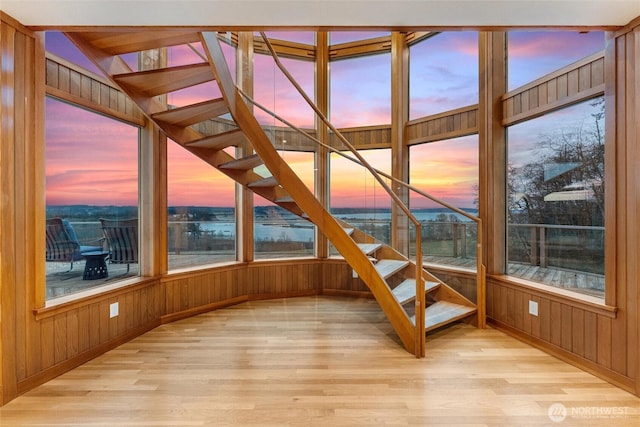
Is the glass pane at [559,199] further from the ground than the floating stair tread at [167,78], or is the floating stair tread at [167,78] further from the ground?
the floating stair tread at [167,78]

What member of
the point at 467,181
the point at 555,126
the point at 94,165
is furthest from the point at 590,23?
the point at 94,165

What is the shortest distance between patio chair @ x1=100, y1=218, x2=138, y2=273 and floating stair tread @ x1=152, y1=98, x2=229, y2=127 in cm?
112

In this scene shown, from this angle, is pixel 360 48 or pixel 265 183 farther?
pixel 360 48

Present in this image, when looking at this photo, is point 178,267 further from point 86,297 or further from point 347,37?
point 347,37

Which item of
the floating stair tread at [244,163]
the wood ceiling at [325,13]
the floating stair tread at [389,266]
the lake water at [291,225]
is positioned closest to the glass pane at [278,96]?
the floating stair tread at [244,163]

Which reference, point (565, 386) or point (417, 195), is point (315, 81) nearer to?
point (417, 195)

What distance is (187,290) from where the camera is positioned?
12.6ft

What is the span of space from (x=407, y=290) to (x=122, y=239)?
286 centimetres

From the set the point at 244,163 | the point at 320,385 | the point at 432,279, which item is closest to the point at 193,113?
the point at 244,163

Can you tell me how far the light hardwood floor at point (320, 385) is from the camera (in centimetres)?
201

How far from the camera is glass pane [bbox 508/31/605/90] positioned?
282 centimetres

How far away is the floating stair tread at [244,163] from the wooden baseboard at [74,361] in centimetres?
176

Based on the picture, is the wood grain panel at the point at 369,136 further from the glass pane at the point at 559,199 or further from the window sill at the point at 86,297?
the window sill at the point at 86,297

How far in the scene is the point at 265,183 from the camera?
3588 mm
